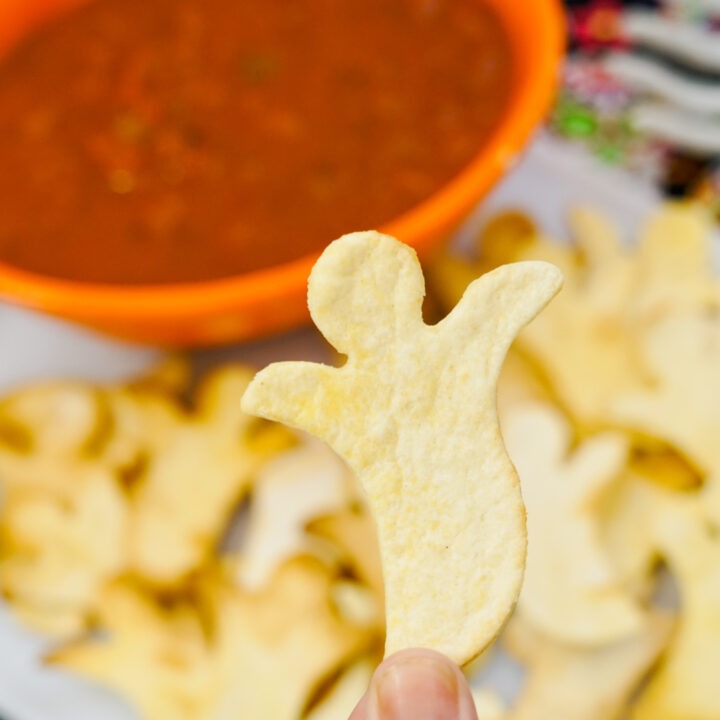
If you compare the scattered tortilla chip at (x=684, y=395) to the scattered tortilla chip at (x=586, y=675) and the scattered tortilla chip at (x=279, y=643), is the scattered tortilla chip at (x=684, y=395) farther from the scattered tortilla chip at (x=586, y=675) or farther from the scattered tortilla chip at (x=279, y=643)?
the scattered tortilla chip at (x=279, y=643)

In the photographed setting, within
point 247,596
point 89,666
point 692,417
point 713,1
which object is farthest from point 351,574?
point 713,1

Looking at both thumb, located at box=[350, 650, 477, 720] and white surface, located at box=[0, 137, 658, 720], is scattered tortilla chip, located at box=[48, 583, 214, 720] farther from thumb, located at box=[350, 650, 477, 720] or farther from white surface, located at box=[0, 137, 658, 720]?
thumb, located at box=[350, 650, 477, 720]

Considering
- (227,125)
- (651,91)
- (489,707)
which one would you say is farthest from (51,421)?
(651,91)

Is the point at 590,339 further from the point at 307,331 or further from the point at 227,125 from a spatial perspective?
the point at 227,125

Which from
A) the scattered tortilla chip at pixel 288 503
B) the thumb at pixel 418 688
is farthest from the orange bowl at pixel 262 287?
the thumb at pixel 418 688

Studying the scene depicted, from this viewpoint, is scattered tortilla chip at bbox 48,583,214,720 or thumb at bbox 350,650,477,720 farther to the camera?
scattered tortilla chip at bbox 48,583,214,720

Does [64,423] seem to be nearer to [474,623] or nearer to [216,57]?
[216,57]

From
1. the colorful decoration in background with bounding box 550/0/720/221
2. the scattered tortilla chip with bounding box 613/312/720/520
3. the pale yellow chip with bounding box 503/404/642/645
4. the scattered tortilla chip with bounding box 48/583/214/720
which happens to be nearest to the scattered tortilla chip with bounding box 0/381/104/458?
the scattered tortilla chip with bounding box 48/583/214/720

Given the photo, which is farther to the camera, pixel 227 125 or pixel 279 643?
pixel 227 125
